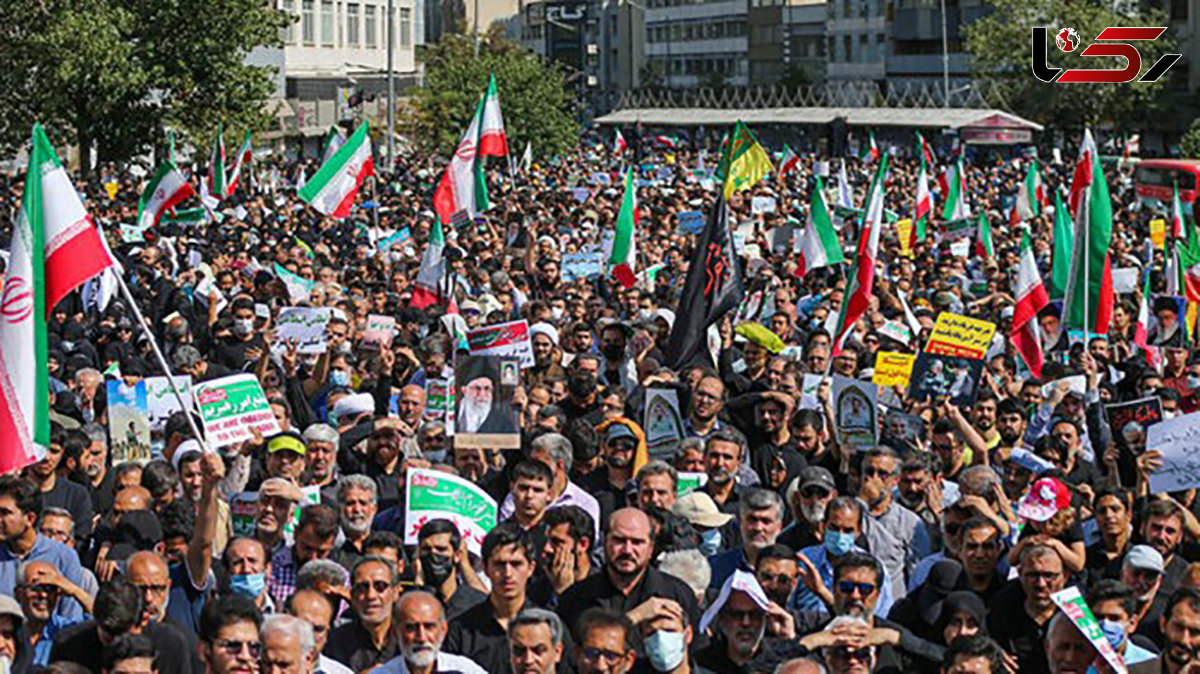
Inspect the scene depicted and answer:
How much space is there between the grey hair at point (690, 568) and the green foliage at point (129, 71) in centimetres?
2629

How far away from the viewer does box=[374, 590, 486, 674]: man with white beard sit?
7.36 m

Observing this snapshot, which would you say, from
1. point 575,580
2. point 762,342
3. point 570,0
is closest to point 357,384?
point 762,342

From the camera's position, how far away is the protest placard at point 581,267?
20.6 meters

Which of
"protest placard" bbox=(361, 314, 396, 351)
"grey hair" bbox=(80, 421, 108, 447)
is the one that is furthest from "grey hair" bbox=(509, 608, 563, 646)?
"protest placard" bbox=(361, 314, 396, 351)

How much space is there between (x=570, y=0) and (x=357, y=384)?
14079cm

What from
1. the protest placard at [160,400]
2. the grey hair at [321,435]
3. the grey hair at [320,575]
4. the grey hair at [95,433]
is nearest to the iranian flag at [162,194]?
the protest placard at [160,400]

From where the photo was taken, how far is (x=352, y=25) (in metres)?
80.2

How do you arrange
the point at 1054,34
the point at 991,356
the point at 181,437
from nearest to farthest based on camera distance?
the point at 181,437, the point at 991,356, the point at 1054,34

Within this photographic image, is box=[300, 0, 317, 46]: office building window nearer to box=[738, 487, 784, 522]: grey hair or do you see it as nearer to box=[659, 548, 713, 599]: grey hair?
box=[738, 487, 784, 522]: grey hair

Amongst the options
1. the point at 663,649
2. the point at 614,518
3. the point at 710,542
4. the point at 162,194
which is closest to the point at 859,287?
the point at 710,542

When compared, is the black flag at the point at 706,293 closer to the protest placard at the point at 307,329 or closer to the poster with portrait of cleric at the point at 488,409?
the protest placard at the point at 307,329

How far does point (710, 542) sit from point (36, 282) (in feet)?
9.85

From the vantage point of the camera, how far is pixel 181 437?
1139 cm

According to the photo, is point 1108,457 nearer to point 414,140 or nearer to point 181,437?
point 181,437
